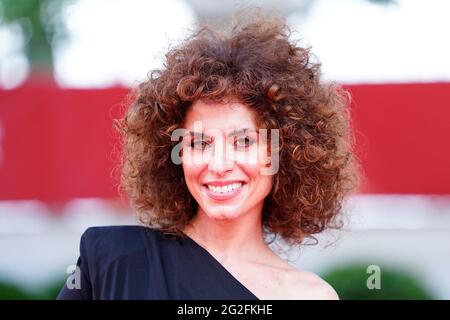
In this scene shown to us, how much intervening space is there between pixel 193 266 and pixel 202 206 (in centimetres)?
16

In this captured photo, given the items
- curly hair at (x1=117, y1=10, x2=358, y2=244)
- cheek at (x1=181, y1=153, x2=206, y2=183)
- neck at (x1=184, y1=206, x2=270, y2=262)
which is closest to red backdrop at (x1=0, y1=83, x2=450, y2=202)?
curly hair at (x1=117, y1=10, x2=358, y2=244)

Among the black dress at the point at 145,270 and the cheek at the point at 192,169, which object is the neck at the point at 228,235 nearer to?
the black dress at the point at 145,270

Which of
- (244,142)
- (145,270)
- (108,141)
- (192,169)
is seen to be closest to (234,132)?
(244,142)

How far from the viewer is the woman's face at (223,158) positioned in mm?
1719

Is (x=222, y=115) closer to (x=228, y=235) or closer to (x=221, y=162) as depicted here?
(x=221, y=162)

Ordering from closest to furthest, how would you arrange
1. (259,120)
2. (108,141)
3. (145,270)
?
(145,270), (259,120), (108,141)

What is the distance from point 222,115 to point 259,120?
109mm

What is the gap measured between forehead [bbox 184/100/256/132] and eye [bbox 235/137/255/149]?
1.3 inches

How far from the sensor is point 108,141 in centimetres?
398

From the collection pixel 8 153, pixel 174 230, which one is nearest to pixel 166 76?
pixel 174 230

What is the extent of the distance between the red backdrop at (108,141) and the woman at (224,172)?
190cm

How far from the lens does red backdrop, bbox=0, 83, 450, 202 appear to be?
154 inches
